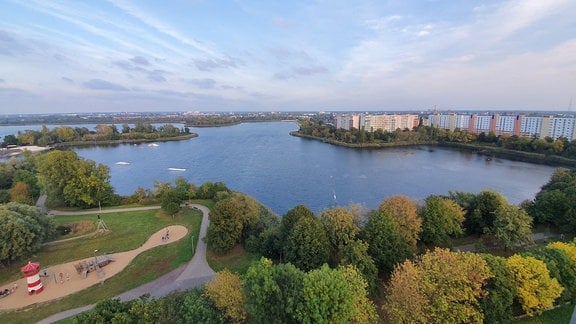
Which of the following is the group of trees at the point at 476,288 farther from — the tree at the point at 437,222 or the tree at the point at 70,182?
the tree at the point at 70,182

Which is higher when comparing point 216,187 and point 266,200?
point 216,187

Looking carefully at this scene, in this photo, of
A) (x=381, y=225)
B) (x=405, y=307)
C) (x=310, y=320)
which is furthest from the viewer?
(x=381, y=225)

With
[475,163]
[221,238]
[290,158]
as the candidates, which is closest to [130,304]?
[221,238]

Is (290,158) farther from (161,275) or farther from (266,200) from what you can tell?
(161,275)

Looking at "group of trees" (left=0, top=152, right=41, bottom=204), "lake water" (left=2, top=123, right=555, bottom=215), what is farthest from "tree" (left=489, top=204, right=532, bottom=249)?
"group of trees" (left=0, top=152, right=41, bottom=204)

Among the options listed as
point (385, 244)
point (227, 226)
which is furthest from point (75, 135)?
point (385, 244)

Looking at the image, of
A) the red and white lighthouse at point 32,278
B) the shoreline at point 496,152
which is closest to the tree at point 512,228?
the red and white lighthouse at point 32,278

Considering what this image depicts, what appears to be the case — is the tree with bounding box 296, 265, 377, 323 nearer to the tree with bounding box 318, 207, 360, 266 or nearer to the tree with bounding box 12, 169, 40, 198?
the tree with bounding box 318, 207, 360, 266
